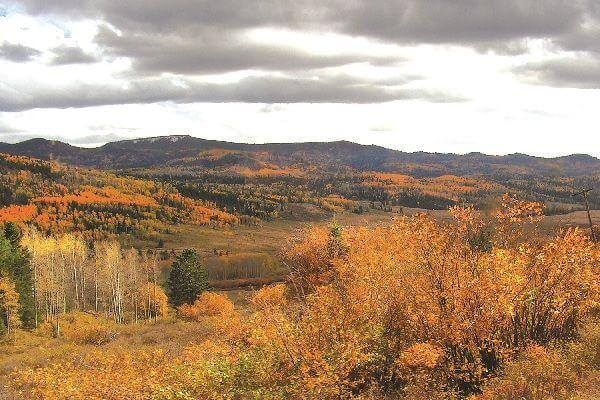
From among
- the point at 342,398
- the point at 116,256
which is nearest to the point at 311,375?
the point at 342,398

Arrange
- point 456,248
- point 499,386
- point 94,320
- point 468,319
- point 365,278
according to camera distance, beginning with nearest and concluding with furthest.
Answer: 1. point 499,386
2. point 468,319
3. point 456,248
4. point 365,278
5. point 94,320

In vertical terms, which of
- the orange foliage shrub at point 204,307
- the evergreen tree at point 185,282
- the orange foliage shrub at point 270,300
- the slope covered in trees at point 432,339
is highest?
the slope covered in trees at point 432,339

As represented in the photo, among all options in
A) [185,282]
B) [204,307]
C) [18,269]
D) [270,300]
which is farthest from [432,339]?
[185,282]

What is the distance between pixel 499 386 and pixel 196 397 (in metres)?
17.7

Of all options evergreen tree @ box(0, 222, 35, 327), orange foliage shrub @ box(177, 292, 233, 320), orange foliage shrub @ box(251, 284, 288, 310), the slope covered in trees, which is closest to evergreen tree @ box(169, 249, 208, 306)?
orange foliage shrub @ box(177, 292, 233, 320)

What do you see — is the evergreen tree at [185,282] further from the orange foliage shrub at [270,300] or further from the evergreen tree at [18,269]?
the orange foliage shrub at [270,300]

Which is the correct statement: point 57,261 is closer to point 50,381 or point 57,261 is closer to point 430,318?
point 50,381

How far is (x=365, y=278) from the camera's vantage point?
3847 centimetres

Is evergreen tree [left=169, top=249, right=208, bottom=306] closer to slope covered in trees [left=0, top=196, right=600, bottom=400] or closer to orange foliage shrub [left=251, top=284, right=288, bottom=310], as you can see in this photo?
orange foliage shrub [left=251, top=284, right=288, bottom=310]

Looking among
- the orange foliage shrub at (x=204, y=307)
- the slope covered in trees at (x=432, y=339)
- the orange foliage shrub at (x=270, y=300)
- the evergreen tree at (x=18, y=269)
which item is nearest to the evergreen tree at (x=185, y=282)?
the orange foliage shrub at (x=204, y=307)

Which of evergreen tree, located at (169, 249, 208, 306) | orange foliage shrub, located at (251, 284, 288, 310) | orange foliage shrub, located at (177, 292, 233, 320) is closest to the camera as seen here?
orange foliage shrub, located at (251, 284, 288, 310)

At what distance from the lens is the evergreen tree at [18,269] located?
87188 mm

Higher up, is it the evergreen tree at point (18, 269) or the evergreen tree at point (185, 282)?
the evergreen tree at point (18, 269)

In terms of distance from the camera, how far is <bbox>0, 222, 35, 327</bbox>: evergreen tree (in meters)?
87.2
